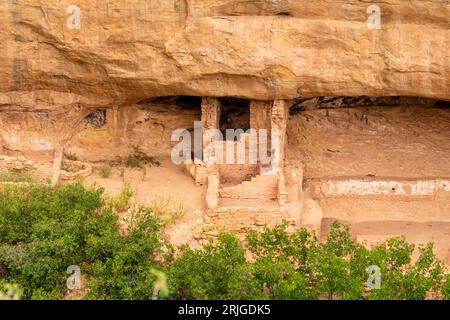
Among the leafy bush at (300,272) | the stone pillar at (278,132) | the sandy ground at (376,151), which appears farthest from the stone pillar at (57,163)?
the sandy ground at (376,151)

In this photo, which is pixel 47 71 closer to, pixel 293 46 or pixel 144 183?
pixel 144 183

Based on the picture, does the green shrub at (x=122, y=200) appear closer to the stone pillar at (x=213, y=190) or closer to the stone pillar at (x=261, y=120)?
the stone pillar at (x=213, y=190)

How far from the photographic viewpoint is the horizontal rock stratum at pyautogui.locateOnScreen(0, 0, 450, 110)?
36.1ft

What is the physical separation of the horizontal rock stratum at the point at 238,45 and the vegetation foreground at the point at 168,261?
2.14 meters

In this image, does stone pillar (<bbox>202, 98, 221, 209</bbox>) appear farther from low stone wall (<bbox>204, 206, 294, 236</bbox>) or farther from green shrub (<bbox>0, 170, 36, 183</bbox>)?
green shrub (<bbox>0, 170, 36, 183</bbox>)

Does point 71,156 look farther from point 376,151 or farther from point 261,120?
point 376,151

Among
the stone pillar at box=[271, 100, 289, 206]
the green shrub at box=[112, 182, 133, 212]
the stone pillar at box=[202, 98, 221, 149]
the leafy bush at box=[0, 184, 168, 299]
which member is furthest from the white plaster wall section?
the leafy bush at box=[0, 184, 168, 299]

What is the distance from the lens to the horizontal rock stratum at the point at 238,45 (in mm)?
11008

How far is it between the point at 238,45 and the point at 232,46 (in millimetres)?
87

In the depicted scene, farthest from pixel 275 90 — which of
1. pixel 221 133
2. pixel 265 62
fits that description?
pixel 221 133

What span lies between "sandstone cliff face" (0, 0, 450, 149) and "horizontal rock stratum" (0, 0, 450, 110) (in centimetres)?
1

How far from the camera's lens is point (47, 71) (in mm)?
11969

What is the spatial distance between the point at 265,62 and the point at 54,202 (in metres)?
3.53

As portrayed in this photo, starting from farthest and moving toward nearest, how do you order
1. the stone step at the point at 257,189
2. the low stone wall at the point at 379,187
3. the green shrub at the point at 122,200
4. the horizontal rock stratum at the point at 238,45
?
the low stone wall at the point at 379,187
the stone step at the point at 257,189
the green shrub at the point at 122,200
the horizontal rock stratum at the point at 238,45
